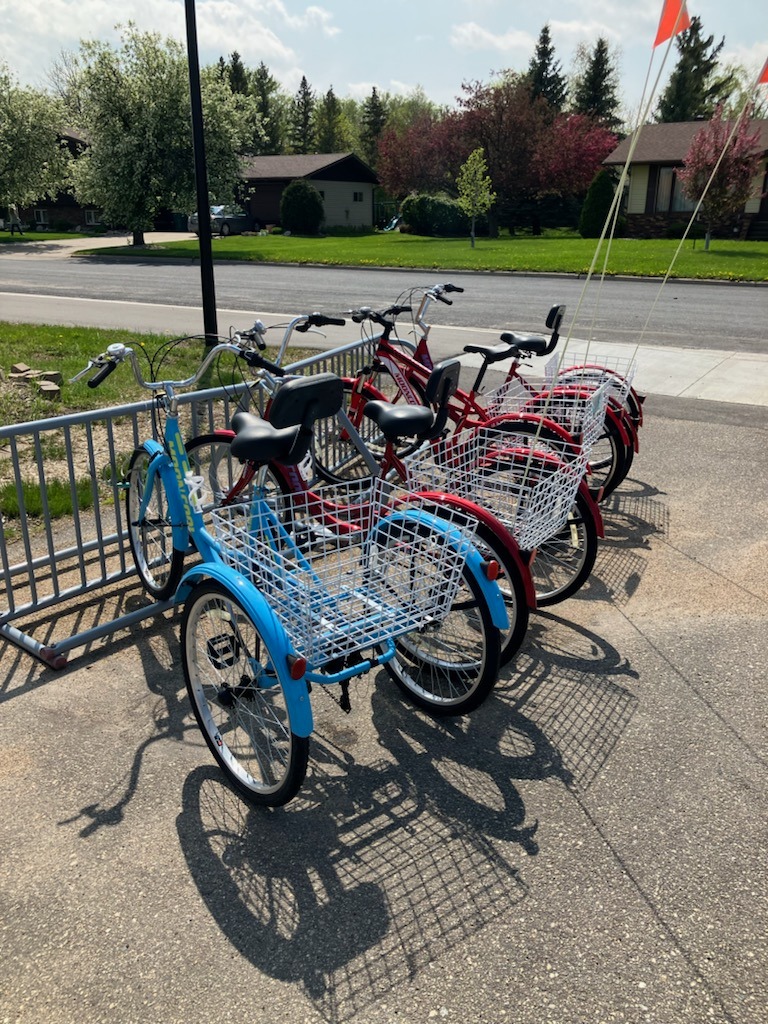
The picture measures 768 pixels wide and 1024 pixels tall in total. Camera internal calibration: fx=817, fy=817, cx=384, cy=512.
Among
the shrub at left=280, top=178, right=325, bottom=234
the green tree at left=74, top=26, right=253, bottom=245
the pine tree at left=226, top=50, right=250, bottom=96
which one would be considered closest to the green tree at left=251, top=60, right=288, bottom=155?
the pine tree at left=226, top=50, right=250, bottom=96

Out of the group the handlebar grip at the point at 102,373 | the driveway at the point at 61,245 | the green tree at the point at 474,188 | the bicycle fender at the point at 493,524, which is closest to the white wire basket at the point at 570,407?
the bicycle fender at the point at 493,524

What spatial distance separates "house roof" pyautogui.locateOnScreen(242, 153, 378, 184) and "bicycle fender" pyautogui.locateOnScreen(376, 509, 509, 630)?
48.8 meters

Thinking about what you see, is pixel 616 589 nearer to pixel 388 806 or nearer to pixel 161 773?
pixel 388 806

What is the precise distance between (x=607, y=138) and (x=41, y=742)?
46.9 metres

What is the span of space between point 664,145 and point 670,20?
42777mm

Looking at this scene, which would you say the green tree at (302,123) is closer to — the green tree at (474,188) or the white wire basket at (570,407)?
the green tree at (474,188)

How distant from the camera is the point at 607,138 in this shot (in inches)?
1702

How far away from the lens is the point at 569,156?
41.6 metres

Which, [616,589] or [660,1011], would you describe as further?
[616,589]

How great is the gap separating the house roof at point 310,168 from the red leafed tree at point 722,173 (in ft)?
83.2

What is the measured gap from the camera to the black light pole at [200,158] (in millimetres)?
7707

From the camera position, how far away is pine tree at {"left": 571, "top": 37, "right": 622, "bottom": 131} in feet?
184

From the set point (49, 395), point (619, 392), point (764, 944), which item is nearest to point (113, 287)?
point (49, 395)

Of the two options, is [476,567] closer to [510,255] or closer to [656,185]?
[510,255]
